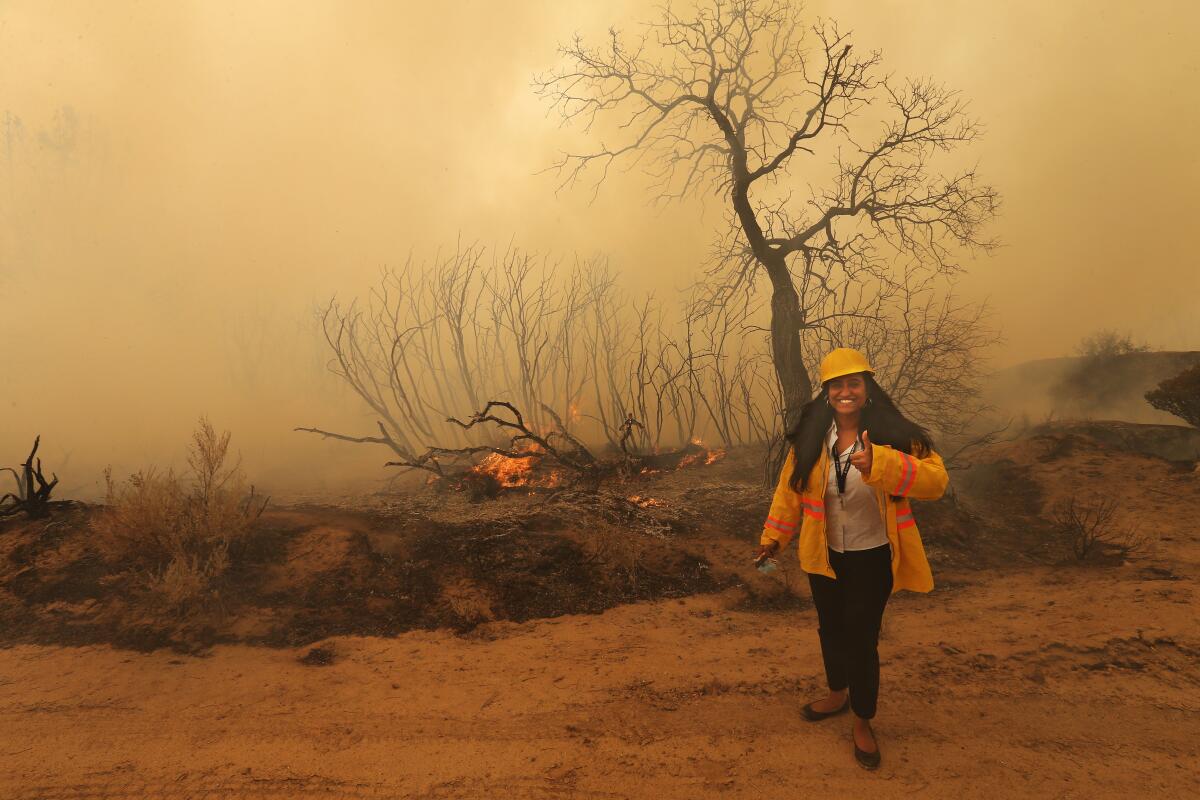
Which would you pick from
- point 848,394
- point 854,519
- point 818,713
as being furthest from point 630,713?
point 848,394

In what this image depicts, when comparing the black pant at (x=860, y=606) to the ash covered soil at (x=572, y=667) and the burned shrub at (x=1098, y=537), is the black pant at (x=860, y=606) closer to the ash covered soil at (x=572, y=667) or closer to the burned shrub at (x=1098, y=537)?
the ash covered soil at (x=572, y=667)

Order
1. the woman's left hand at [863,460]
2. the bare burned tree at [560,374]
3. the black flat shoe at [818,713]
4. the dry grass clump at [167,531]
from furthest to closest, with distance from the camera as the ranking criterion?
the bare burned tree at [560,374] → the dry grass clump at [167,531] → the black flat shoe at [818,713] → the woman's left hand at [863,460]

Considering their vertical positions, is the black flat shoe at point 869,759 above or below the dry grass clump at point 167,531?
below

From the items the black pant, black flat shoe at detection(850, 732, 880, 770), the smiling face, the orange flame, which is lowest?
black flat shoe at detection(850, 732, 880, 770)

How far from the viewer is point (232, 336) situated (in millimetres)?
22641

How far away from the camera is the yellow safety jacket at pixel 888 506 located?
7.15ft

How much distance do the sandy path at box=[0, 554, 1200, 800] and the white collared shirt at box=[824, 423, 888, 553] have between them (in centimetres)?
124

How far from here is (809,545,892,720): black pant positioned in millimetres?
2533

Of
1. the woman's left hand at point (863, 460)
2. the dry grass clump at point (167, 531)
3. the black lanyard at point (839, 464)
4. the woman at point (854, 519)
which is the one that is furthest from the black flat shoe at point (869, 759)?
the dry grass clump at point (167, 531)

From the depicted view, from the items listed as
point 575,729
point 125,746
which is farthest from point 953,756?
point 125,746

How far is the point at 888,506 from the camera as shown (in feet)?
8.07

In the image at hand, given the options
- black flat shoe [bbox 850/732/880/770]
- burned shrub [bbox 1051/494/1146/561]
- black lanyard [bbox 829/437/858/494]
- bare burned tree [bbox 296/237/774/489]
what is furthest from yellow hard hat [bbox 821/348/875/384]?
bare burned tree [bbox 296/237/774/489]

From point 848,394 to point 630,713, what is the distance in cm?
241

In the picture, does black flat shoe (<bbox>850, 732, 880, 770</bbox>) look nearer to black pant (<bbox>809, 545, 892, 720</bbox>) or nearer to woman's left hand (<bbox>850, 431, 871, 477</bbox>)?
black pant (<bbox>809, 545, 892, 720</bbox>)
